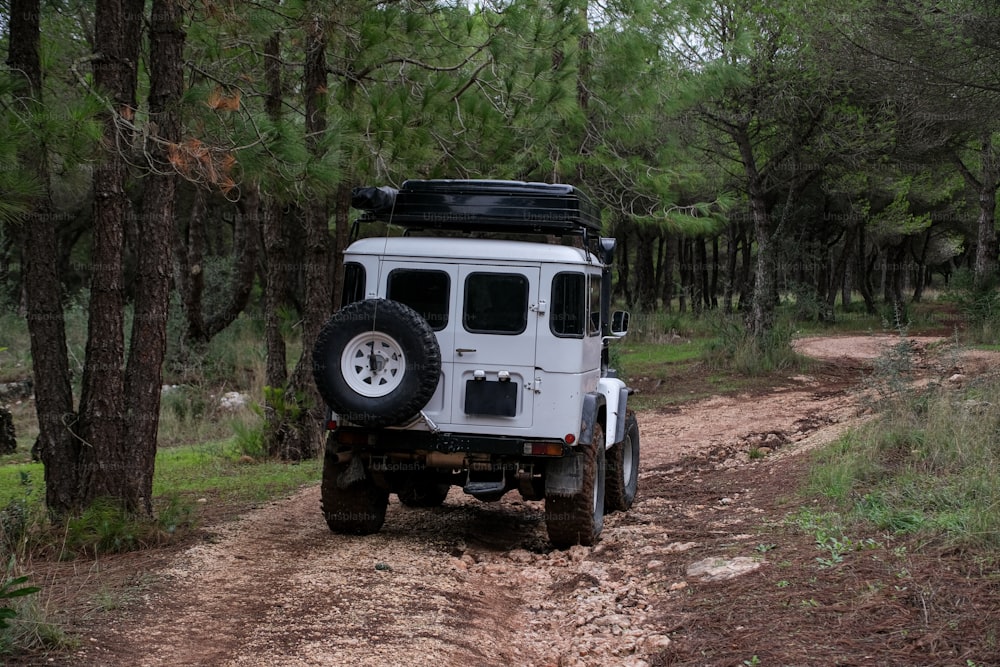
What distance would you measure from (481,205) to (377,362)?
5.15ft

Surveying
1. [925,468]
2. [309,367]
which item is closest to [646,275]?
[309,367]

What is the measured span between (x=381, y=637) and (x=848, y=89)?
1699cm

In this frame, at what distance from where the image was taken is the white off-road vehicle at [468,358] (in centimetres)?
708

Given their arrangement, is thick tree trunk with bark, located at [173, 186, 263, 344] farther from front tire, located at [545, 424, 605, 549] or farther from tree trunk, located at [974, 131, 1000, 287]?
tree trunk, located at [974, 131, 1000, 287]

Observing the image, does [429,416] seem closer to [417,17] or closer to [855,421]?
[417,17]

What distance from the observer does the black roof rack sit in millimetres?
7723

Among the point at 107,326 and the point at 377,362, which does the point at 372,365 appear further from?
the point at 107,326

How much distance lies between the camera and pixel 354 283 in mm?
7703

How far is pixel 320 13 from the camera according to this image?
9.60 metres

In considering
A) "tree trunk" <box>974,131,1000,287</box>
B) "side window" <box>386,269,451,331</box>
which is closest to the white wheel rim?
"side window" <box>386,269,451,331</box>

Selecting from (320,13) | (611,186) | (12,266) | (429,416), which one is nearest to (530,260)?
(429,416)

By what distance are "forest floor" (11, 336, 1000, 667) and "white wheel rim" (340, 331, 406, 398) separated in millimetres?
1247

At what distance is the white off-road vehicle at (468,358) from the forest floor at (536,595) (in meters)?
0.55

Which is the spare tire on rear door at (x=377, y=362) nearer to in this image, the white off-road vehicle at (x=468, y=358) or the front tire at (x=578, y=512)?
the white off-road vehicle at (x=468, y=358)
